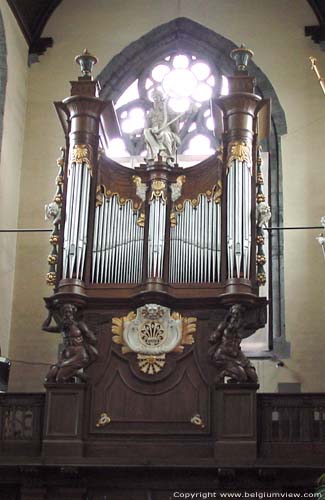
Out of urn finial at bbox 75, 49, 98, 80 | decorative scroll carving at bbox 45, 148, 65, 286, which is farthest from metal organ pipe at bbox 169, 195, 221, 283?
urn finial at bbox 75, 49, 98, 80

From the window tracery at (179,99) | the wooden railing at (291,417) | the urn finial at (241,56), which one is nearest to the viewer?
the wooden railing at (291,417)

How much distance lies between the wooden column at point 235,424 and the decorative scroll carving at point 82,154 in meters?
3.94

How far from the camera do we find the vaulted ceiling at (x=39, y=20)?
19.7m

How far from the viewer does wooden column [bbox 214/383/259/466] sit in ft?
47.5

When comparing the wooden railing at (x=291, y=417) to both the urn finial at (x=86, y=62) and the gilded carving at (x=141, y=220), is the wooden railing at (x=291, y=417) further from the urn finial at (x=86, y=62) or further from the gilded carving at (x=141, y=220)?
the urn finial at (x=86, y=62)

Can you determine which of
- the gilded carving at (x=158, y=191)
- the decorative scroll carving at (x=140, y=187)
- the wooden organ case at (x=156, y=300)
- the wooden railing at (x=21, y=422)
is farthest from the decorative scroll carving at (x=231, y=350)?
the wooden railing at (x=21, y=422)

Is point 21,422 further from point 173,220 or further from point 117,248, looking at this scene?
point 173,220

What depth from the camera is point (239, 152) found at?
1602cm

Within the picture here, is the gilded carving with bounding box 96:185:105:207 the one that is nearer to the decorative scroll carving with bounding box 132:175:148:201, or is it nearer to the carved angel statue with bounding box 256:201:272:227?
the decorative scroll carving with bounding box 132:175:148:201

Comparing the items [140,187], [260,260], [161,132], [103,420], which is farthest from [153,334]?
[161,132]

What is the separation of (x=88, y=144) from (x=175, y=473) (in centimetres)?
511

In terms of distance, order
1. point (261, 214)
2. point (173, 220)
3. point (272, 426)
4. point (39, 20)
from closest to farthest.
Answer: point (272, 426)
point (261, 214)
point (173, 220)
point (39, 20)

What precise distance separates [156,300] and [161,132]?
3.10m

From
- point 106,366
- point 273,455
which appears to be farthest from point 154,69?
point 273,455
